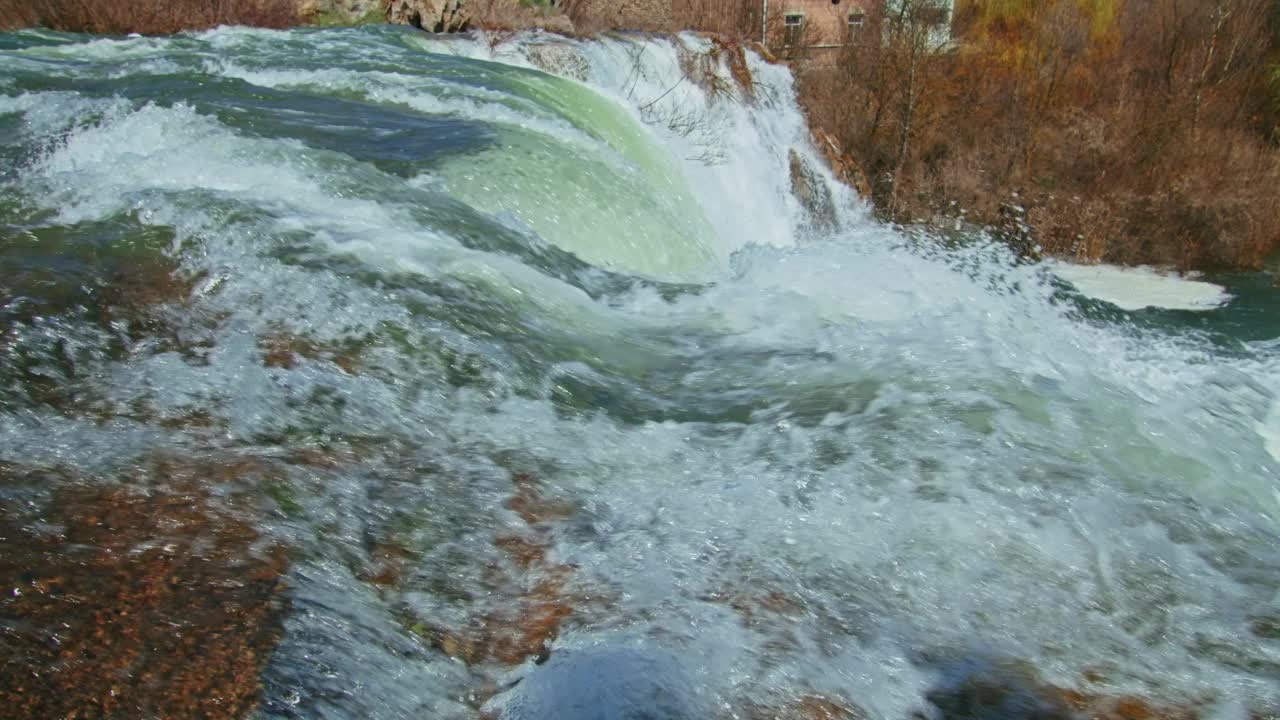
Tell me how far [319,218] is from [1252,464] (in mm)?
3835

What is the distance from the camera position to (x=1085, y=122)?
40.3 ft

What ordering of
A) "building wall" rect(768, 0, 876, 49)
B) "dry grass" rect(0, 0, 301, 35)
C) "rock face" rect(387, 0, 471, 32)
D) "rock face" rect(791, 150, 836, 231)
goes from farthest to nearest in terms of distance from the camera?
"building wall" rect(768, 0, 876, 49) → "rock face" rect(387, 0, 471, 32) → "rock face" rect(791, 150, 836, 231) → "dry grass" rect(0, 0, 301, 35)

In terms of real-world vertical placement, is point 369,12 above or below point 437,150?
above

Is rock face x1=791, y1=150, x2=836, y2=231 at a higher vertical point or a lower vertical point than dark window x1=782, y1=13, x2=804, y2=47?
lower

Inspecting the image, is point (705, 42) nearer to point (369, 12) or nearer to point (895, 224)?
point (895, 224)

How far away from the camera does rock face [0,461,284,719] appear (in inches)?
69.0

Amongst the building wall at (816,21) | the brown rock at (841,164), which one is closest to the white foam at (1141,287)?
the brown rock at (841,164)

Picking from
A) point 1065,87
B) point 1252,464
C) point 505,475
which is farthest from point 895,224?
point 505,475

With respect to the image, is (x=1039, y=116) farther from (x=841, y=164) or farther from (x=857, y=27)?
(x=841, y=164)

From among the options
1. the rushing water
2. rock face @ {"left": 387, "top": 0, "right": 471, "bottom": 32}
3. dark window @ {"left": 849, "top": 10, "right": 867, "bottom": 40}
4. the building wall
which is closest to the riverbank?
rock face @ {"left": 387, "top": 0, "right": 471, "bottom": 32}

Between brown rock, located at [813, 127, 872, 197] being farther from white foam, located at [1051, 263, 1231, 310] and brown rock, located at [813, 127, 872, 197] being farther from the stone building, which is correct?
the stone building

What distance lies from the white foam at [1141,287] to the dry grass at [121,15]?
32.5ft

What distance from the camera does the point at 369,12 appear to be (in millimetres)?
12336

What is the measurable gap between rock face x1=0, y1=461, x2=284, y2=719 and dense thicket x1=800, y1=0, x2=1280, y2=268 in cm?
1003
